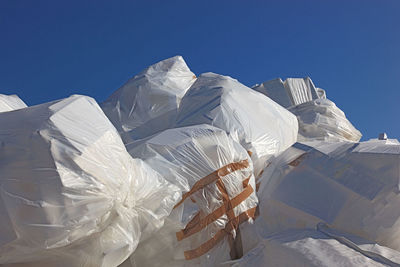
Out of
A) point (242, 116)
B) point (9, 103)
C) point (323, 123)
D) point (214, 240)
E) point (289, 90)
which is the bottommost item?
point (214, 240)

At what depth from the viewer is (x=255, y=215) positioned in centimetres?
204

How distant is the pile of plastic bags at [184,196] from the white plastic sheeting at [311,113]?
1034mm

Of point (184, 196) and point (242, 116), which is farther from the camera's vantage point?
point (242, 116)

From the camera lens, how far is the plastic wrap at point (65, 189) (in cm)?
127

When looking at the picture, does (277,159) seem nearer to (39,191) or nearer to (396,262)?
(396,262)

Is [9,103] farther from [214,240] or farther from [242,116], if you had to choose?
[242,116]

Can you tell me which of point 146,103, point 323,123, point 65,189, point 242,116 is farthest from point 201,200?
point 323,123

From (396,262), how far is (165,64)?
281cm

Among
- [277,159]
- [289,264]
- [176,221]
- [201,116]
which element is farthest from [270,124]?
[289,264]

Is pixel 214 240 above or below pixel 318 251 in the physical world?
below

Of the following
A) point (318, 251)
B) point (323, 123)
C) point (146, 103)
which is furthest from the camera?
point (323, 123)

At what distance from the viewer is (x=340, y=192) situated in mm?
1770

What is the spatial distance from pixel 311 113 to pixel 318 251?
241 centimetres

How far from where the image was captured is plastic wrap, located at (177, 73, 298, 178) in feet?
8.52
